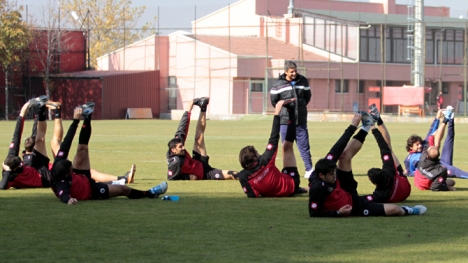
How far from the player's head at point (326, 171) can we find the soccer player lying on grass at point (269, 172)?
174cm

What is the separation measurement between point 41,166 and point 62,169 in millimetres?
2818

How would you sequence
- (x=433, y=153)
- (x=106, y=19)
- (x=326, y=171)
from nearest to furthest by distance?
(x=326, y=171) → (x=433, y=153) → (x=106, y=19)

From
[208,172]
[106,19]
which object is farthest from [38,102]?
[106,19]

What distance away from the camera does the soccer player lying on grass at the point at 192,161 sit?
14.4m

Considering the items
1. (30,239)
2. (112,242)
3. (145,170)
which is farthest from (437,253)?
(145,170)

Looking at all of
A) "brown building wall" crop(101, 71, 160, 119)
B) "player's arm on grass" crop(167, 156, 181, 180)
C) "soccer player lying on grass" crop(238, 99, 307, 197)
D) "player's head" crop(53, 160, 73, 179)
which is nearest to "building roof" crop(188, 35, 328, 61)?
"brown building wall" crop(101, 71, 160, 119)

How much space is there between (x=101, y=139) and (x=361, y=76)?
124 ft

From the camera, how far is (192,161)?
1465cm

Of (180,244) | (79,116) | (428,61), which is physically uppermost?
(428,61)

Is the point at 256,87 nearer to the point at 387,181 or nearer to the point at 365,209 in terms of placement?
the point at 387,181

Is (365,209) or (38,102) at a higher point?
(38,102)

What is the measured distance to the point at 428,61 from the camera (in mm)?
66688

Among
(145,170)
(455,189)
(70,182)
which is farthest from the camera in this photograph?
(145,170)

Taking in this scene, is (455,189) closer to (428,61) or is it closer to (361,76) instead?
(361,76)
